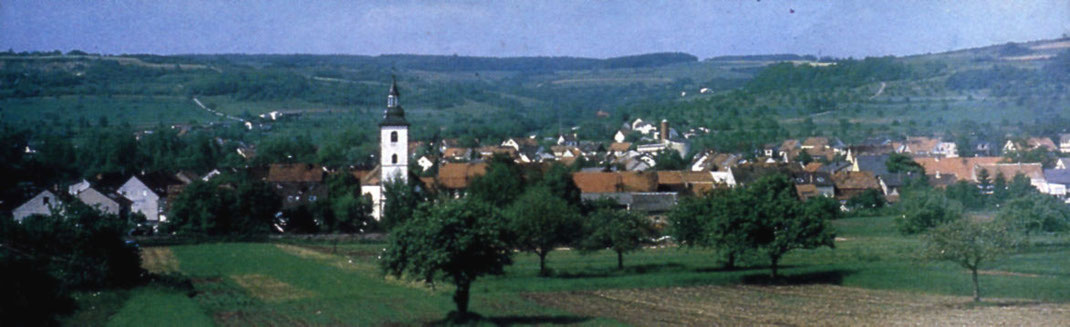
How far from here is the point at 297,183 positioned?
2191 inches

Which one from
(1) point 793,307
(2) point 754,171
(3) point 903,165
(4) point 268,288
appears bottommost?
(4) point 268,288

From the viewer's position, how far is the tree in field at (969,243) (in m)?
21.8

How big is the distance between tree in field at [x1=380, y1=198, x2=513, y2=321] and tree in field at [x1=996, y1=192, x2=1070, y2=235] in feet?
77.5

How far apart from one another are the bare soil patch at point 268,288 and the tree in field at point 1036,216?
81.7 ft

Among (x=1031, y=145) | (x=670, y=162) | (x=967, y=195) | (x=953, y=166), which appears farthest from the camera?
(x=1031, y=145)

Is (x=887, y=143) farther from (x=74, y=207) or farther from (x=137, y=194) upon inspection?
(x=74, y=207)

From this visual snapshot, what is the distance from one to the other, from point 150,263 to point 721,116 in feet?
292

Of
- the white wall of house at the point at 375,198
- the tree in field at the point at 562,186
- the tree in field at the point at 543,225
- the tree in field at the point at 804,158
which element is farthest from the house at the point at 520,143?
the tree in field at the point at 543,225

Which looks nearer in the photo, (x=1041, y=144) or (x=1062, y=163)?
(x=1062, y=163)

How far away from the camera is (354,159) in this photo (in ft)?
264

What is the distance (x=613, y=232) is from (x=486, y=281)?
4.60 meters

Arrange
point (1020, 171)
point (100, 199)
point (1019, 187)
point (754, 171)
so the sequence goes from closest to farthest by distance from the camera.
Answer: point (100, 199) < point (1019, 187) < point (1020, 171) < point (754, 171)

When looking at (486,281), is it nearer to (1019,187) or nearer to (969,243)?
(969,243)

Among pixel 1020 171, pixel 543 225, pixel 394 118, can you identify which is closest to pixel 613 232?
pixel 543 225
